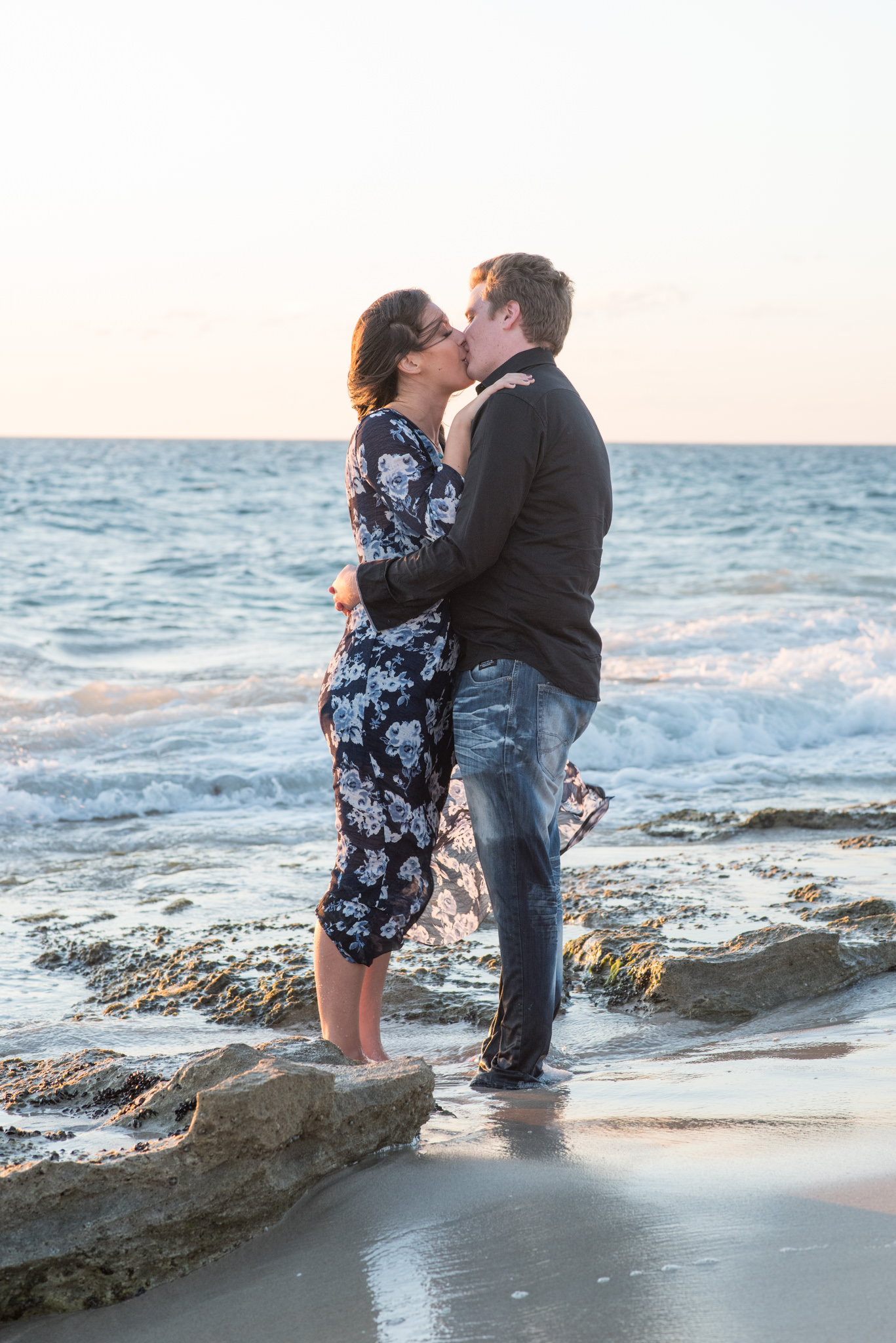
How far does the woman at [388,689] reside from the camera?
295cm

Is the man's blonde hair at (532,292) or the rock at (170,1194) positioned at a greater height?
the man's blonde hair at (532,292)

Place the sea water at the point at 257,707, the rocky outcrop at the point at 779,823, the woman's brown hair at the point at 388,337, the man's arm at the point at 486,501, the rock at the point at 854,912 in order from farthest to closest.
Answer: the rocky outcrop at the point at 779,823 → the sea water at the point at 257,707 → the rock at the point at 854,912 → the woman's brown hair at the point at 388,337 → the man's arm at the point at 486,501

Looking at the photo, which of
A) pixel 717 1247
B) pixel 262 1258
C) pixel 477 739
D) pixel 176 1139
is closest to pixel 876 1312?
pixel 717 1247

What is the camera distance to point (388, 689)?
2.95 m

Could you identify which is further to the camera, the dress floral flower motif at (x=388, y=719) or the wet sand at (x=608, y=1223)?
the dress floral flower motif at (x=388, y=719)

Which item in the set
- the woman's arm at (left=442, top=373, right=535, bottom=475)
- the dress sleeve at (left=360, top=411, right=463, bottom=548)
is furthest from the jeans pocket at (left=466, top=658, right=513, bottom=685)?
the woman's arm at (left=442, top=373, right=535, bottom=475)

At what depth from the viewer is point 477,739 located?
2.89 m

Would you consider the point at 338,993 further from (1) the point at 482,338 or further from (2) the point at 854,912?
(2) the point at 854,912

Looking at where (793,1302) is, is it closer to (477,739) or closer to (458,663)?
(477,739)

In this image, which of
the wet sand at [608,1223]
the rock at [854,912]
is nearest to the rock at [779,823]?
the rock at [854,912]

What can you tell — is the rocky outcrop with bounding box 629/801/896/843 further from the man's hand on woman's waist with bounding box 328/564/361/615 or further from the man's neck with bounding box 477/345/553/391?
the man's neck with bounding box 477/345/553/391

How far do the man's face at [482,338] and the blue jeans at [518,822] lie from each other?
727 mm

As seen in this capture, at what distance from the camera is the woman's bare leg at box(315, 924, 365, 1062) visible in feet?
10.1

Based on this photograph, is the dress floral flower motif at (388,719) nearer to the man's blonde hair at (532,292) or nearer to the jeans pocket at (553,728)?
the jeans pocket at (553,728)
